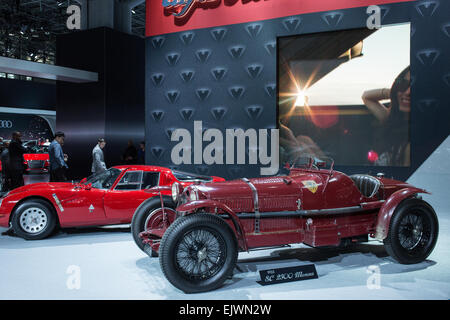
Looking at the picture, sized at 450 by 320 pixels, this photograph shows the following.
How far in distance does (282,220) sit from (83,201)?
300 cm

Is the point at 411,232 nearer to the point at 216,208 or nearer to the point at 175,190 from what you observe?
the point at 216,208

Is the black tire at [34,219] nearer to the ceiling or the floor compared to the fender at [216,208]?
nearer to the floor

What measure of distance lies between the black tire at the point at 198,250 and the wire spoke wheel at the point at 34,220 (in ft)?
9.60

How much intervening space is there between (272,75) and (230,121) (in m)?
1.37

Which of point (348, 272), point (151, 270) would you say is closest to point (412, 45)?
point (348, 272)

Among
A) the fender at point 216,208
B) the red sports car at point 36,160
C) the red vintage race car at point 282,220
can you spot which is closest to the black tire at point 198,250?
the red vintage race car at point 282,220

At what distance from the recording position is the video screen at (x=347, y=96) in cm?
801

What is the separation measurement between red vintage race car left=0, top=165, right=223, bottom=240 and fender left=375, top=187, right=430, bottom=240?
2.68m

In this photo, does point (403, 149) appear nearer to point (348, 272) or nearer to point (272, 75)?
point (272, 75)

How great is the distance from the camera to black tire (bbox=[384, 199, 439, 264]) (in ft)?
14.2

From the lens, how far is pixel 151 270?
13.9 ft

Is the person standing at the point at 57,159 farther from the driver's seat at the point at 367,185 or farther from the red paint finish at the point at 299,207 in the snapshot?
the driver's seat at the point at 367,185

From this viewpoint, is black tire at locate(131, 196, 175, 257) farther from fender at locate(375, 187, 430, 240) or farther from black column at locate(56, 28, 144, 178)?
black column at locate(56, 28, 144, 178)

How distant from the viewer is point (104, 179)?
5.98 metres
